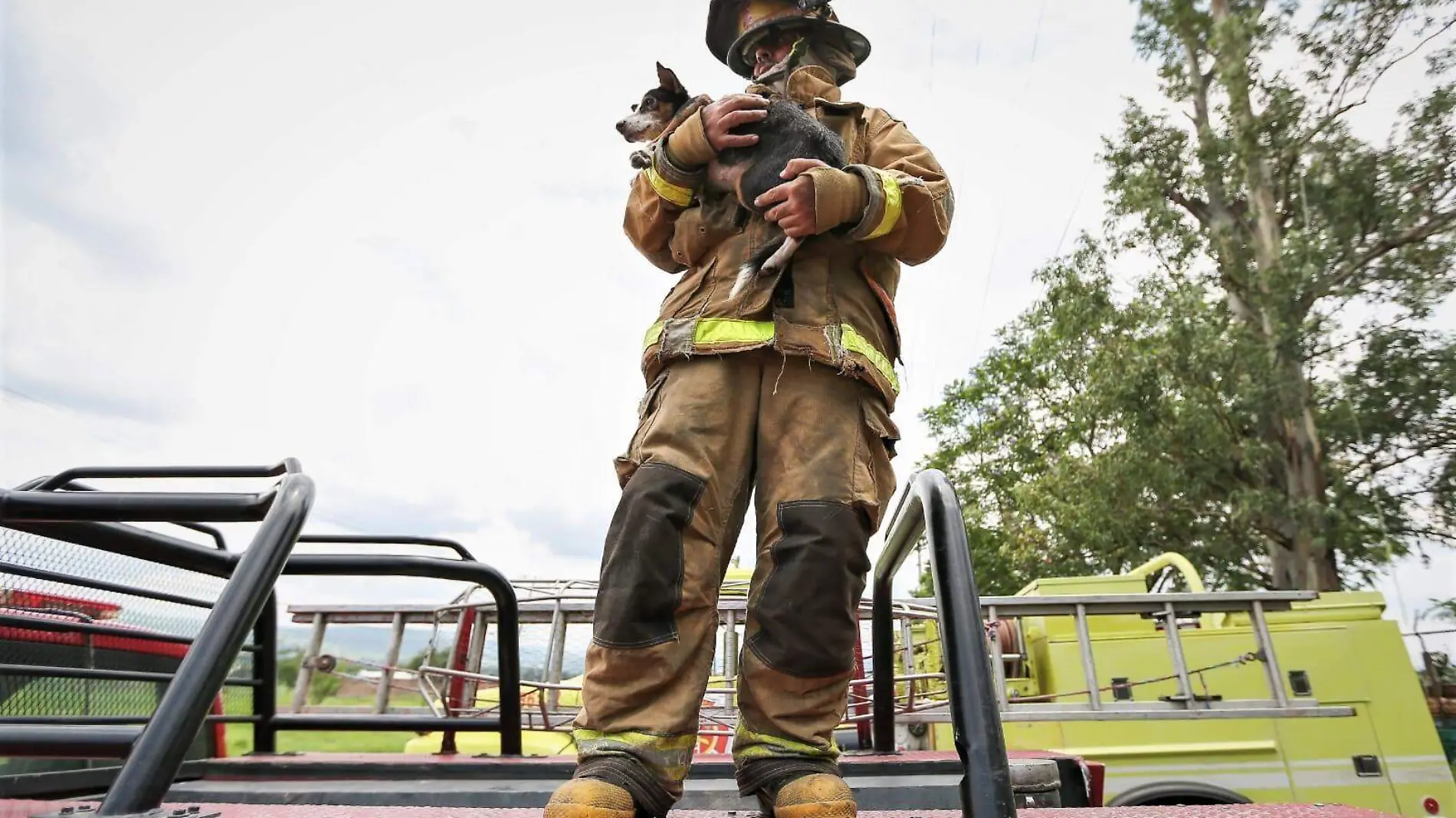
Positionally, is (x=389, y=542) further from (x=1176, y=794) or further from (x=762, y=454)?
(x=1176, y=794)

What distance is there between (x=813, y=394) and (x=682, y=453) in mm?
290

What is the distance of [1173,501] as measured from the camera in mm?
11398

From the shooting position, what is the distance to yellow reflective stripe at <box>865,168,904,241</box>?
1.72m

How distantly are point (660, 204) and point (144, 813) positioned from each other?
1405 mm

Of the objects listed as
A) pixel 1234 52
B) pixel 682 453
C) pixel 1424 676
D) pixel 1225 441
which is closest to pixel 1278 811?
pixel 682 453

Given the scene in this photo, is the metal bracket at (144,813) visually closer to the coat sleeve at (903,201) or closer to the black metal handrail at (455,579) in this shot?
the black metal handrail at (455,579)

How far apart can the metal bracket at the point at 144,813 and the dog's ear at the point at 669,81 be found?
166 cm

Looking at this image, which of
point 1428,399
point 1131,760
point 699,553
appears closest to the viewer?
point 699,553

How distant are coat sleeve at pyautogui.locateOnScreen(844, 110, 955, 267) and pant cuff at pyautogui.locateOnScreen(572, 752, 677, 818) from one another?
105cm

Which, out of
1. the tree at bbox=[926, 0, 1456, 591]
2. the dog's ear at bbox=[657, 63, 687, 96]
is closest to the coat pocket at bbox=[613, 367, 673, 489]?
the dog's ear at bbox=[657, 63, 687, 96]

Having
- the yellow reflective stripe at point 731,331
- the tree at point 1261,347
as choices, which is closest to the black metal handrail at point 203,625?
the yellow reflective stripe at point 731,331

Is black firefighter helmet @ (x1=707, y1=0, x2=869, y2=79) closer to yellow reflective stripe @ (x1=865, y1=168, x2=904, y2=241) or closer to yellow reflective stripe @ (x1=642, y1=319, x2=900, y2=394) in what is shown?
yellow reflective stripe @ (x1=865, y1=168, x2=904, y2=241)

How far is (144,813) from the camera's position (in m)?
1.03

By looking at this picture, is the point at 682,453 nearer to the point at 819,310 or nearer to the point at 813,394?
the point at 813,394
